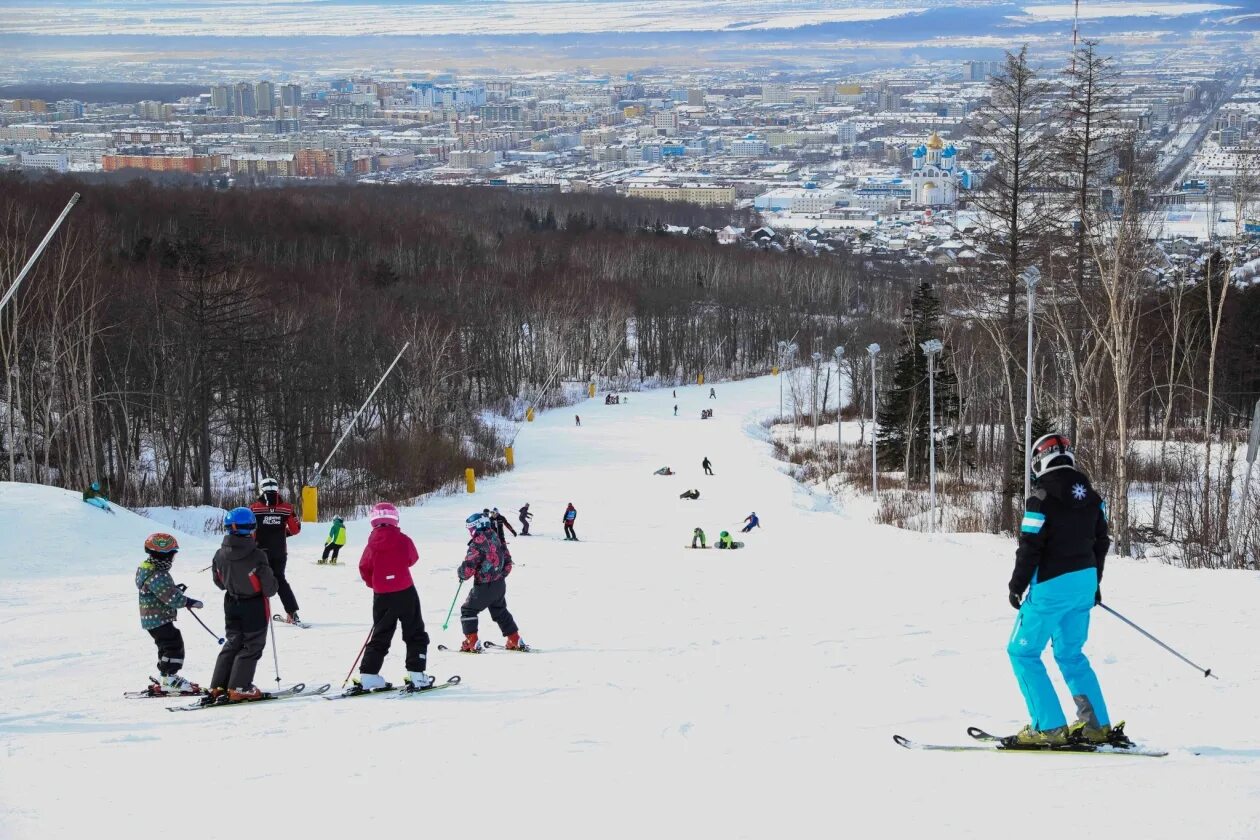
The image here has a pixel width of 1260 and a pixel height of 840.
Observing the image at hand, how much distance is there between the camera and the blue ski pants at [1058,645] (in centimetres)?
660

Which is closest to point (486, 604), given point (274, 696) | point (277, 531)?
point (274, 696)

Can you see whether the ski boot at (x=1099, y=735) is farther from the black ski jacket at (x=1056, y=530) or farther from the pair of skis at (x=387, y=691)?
the pair of skis at (x=387, y=691)

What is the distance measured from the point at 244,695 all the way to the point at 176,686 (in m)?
0.66

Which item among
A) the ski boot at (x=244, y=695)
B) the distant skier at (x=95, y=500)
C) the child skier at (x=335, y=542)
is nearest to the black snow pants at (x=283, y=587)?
the ski boot at (x=244, y=695)

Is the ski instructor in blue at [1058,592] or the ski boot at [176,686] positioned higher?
the ski instructor in blue at [1058,592]

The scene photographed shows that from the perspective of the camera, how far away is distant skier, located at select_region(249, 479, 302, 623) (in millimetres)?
11688

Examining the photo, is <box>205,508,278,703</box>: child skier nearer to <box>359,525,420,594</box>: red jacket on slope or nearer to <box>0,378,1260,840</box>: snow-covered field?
<box>0,378,1260,840</box>: snow-covered field

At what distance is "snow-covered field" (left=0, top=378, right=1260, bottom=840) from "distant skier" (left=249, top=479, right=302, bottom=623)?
33 cm

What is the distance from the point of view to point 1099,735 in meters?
6.65

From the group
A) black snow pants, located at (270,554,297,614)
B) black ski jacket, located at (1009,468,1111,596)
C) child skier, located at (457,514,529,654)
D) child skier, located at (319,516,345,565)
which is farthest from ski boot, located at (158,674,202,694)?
child skier, located at (319,516,345,565)

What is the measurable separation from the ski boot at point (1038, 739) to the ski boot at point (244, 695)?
4849 millimetres

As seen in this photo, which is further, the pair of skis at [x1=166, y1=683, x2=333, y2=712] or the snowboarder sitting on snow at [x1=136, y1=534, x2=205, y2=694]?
the snowboarder sitting on snow at [x1=136, y1=534, x2=205, y2=694]

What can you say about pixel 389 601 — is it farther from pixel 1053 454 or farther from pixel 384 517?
pixel 1053 454

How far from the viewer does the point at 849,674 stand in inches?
355
